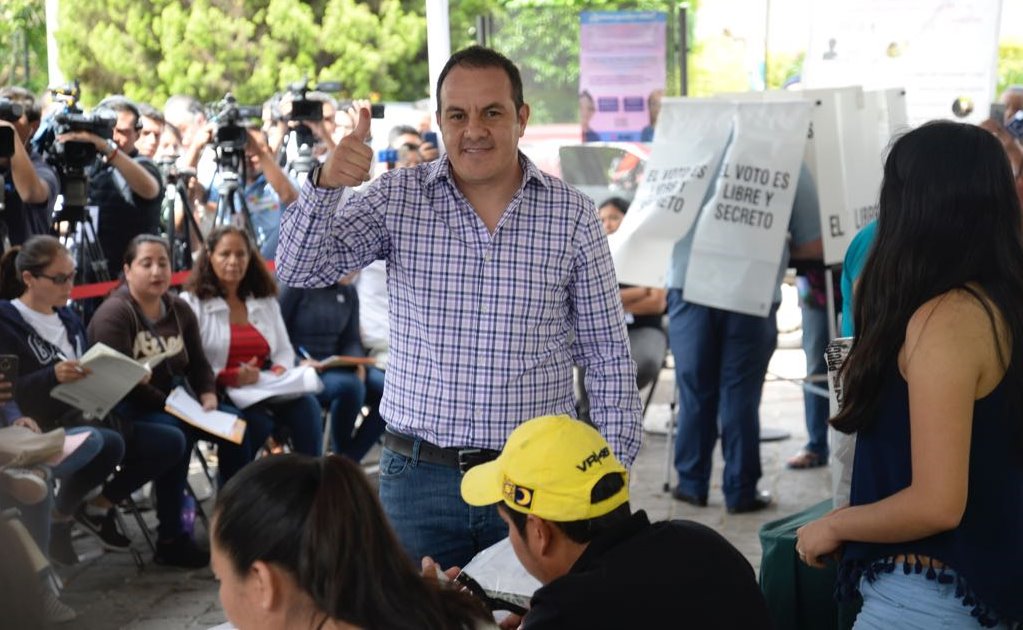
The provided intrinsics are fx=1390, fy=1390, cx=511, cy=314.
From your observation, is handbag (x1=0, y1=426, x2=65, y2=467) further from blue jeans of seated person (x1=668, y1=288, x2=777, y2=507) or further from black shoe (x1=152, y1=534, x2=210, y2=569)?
blue jeans of seated person (x1=668, y1=288, x2=777, y2=507)

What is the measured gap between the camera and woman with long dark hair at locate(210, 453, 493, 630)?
6.96 feet

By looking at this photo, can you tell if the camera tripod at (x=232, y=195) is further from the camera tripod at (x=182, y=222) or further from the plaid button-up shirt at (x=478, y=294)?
the plaid button-up shirt at (x=478, y=294)

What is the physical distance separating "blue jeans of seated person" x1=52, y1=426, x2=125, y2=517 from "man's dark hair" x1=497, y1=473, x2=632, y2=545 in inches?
136

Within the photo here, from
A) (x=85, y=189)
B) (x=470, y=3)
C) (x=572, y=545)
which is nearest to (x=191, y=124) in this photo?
(x=85, y=189)

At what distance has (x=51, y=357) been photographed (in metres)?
5.75

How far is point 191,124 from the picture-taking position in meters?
10.7

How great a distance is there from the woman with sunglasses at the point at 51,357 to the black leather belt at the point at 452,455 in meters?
2.75

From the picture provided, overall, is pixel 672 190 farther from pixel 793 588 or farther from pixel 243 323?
pixel 793 588

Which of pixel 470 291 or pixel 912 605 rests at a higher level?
pixel 470 291

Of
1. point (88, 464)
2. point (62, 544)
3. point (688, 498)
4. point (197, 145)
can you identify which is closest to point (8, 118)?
point (88, 464)

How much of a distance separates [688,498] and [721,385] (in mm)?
629

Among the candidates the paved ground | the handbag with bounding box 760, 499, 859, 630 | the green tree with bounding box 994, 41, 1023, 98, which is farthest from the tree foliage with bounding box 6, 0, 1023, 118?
the handbag with bounding box 760, 499, 859, 630

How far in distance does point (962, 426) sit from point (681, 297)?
4.42 m

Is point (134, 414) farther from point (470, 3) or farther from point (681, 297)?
point (470, 3)
